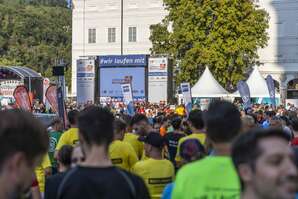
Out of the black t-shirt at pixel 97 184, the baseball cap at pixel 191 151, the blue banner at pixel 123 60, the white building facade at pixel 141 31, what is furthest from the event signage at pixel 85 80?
the black t-shirt at pixel 97 184

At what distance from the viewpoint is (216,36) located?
5003 centimetres

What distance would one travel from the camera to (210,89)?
40.4 m

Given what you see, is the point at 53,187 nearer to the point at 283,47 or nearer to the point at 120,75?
the point at 120,75

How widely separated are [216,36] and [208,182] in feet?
152

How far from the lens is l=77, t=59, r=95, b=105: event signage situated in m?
49.1

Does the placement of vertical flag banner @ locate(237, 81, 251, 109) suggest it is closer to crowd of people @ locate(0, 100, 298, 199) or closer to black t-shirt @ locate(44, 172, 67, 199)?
crowd of people @ locate(0, 100, 298, 199)

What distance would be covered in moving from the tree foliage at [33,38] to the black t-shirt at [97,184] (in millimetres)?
86030

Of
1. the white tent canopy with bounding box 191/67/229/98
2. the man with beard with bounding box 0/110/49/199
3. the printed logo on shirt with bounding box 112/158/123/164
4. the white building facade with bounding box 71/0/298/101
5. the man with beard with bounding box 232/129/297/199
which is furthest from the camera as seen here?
the white building facade with bounding box 71/0/298/101

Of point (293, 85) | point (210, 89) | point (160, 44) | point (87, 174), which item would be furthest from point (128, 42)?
point (87, 174)

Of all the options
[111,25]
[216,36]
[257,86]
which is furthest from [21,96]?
[111,25]

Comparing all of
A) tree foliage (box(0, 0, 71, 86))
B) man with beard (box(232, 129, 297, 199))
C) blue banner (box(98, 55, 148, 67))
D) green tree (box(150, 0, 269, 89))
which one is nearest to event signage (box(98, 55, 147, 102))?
blue banner (box(98, 55, 148, 67))

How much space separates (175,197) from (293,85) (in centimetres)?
6303

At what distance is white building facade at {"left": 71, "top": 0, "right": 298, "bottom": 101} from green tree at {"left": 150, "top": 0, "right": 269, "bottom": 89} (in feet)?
47.0

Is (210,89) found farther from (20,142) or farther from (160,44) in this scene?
(20,142)
